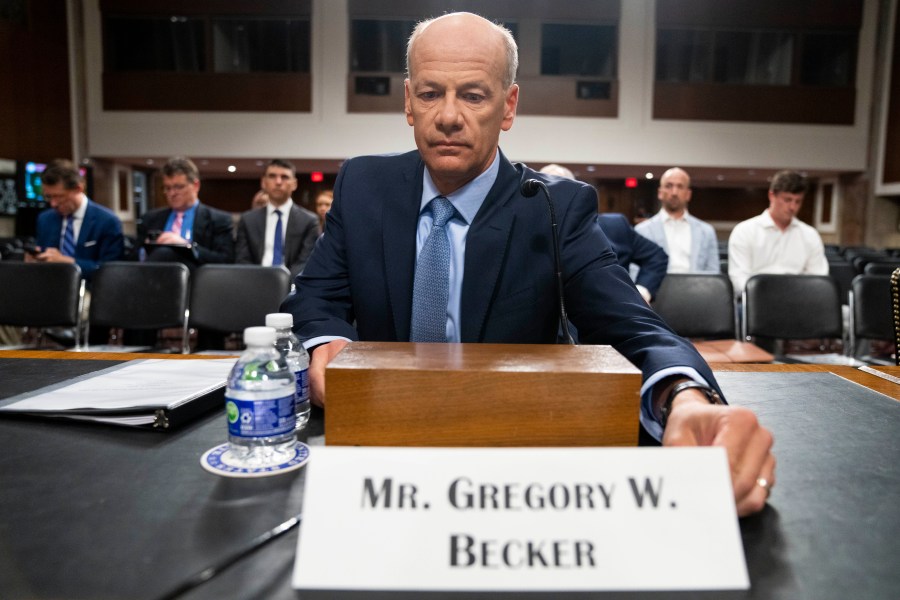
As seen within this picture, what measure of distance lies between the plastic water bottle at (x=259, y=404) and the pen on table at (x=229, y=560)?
0.13 meters

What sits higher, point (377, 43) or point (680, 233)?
point (377, 43)

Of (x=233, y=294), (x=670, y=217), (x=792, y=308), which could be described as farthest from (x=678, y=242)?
(x=233, y=294)

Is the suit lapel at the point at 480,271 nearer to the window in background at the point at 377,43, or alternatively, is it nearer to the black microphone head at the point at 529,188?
the black microphone head at the point at 529,188

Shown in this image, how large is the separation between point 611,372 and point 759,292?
8.98ft

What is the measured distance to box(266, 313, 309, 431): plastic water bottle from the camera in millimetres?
846

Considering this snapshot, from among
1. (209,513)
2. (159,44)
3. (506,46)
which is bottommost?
(209,513)

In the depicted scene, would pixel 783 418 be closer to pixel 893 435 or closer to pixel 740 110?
pixel 893 435

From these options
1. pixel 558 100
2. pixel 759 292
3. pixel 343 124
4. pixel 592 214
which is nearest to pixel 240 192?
pixel 343 124

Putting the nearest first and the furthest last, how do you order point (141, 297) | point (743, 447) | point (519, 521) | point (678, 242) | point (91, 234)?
point (519, 521) < point (743, 447) < point (141, 297) < point (91, 234) < point (678, 242)

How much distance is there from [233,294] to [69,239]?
2.23 m

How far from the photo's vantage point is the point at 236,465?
763 millimetres

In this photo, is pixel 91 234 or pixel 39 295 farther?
pixel 91 234

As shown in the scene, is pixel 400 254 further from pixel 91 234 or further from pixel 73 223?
pixel 73 223

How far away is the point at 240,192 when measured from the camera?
15453mm
